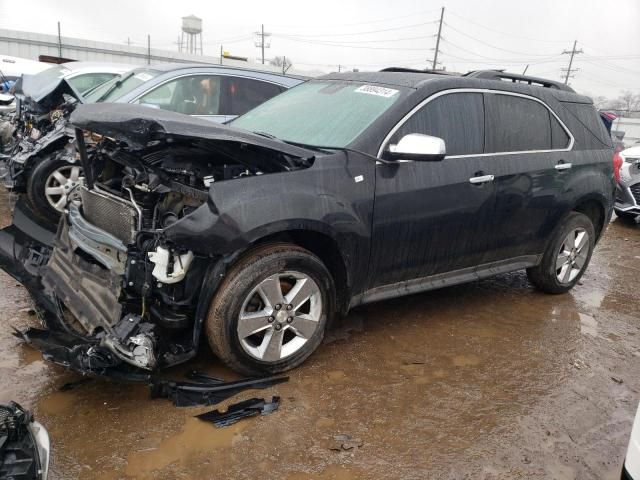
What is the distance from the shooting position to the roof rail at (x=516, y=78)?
4172 mm

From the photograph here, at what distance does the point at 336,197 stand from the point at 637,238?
22.8 ft

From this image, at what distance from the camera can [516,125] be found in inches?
160

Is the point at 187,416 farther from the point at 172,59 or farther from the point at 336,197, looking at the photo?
the point at 172,59

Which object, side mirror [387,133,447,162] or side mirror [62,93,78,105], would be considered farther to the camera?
side mirror [62,93,78,105]

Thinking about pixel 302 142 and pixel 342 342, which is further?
pixel 342 342

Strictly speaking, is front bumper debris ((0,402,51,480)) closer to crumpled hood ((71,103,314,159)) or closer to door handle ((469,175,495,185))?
crumpled hood ((71,103,314,159))

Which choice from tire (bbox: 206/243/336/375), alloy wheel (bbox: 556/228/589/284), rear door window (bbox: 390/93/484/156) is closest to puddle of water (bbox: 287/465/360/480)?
tire (bbox: 206/243/336/375)

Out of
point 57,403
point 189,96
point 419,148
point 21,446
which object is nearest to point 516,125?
point 419,148

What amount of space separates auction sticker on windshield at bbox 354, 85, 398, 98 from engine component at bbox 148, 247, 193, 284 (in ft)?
5.77

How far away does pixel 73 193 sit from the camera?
3781 millimetres

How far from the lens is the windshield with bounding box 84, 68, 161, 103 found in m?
6.28

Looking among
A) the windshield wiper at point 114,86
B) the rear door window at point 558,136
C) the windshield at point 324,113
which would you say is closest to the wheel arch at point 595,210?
the rear door window at point 558,136

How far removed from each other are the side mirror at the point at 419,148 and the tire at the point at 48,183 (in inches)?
145

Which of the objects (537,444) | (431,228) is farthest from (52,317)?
(537,444)
